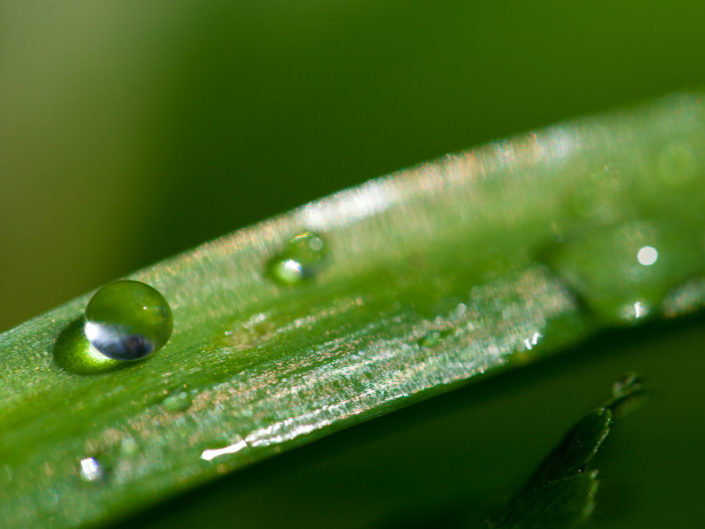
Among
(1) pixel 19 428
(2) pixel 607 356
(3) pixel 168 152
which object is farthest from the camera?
(3) pixel 168 152

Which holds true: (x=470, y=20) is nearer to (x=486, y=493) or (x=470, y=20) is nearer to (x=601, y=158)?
(x=601, y=158)

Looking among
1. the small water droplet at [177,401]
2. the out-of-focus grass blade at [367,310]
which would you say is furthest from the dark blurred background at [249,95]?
the small water droplet at [177,401]

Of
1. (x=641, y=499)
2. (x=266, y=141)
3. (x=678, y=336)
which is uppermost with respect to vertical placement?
(x=266, y=141)

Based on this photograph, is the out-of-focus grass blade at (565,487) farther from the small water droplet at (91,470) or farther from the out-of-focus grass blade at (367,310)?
the small water droplet at (91,470)

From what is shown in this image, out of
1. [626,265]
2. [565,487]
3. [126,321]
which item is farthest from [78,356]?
[626,265]

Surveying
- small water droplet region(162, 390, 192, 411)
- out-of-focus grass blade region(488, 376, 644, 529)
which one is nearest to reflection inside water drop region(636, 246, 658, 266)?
out-of-focus grass blade region(488, 376, 644, 529)

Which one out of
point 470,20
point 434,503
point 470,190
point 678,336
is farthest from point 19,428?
point 470,20

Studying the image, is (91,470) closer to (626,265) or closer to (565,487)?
(565,487)
